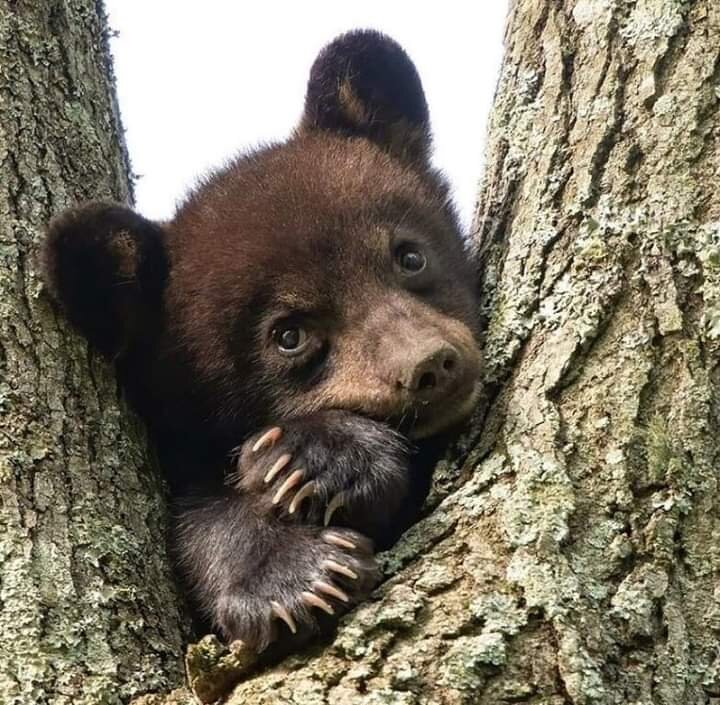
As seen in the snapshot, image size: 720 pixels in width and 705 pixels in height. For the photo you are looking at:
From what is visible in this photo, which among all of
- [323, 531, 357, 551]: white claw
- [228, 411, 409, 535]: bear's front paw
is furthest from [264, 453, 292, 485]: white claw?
[323, 531, 357, 551]: white claw

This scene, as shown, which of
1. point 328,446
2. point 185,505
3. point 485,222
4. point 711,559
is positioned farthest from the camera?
point 485,222

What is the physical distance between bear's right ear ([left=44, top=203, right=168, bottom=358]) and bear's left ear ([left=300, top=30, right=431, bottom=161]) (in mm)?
1234

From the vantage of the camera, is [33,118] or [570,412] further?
[33,118]

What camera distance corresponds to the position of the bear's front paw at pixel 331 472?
3.96m

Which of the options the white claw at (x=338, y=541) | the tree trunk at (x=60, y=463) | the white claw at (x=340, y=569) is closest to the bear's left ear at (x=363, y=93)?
the tree trunk at (x=60, y=463)

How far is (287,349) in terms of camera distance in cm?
467

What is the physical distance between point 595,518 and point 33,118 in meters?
2.75

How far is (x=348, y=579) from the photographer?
3465mm

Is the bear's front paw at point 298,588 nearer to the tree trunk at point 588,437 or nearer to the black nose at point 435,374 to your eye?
the tree trunk at point 588,437

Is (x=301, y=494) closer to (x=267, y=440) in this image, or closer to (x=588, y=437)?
(x=267, y=440)

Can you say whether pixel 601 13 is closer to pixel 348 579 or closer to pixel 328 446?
pixel 328 446

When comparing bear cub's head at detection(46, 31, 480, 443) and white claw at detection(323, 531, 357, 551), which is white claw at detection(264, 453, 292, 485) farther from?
bear cub's head at detection(46, 31, 480, 443)

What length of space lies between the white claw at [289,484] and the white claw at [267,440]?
21cm

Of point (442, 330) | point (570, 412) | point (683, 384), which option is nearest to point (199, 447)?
point (442, 330)
